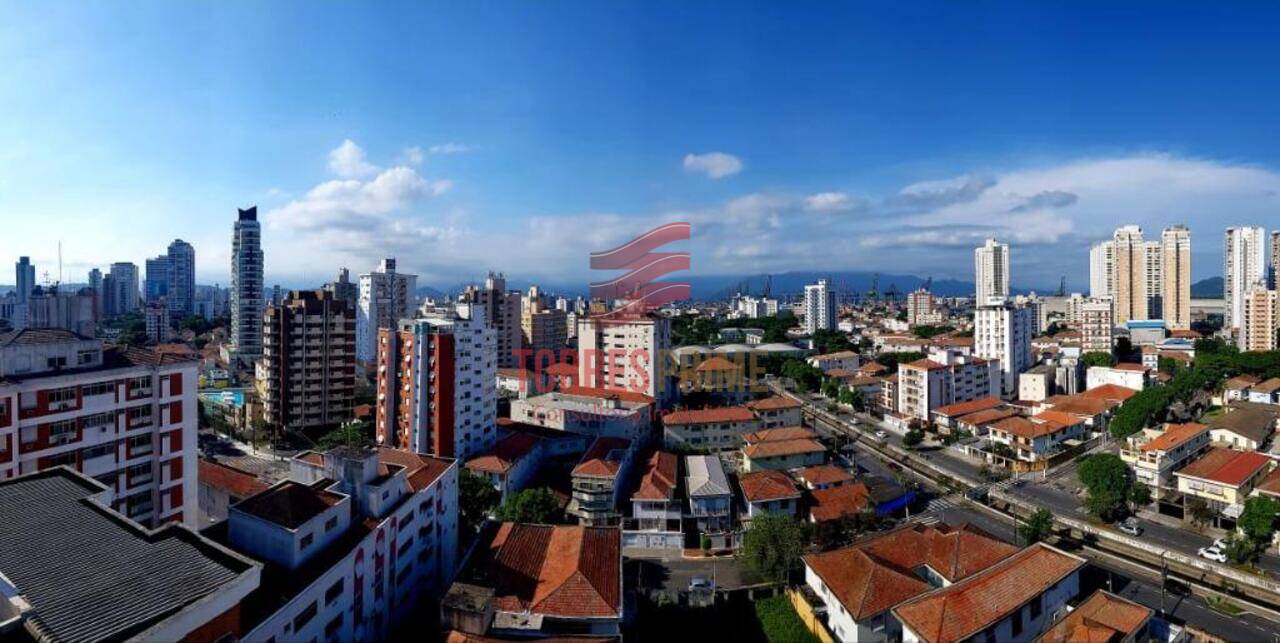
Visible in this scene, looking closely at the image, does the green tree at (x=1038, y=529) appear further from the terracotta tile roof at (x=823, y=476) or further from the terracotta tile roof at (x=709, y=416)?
the terracotta tile roof at (x=709, y=416)

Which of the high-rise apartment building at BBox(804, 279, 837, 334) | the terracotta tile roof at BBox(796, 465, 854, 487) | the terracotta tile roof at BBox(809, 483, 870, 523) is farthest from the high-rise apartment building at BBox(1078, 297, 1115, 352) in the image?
the high-rise apartment building at BBox(804, 279, 837, 334)

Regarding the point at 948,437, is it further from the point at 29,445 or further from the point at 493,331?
the point at 29,445

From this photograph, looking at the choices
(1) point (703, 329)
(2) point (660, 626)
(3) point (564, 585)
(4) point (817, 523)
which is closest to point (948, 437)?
(4) point (817, 523)

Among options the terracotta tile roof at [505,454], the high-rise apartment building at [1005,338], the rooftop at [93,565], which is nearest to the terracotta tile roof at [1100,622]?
the rooftop at [93,565]

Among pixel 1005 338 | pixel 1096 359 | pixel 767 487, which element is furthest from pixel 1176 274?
pixel 767 487

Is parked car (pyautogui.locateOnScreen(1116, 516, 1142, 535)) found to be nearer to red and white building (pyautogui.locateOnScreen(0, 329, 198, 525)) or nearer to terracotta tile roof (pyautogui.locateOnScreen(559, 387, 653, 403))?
terracotta tile roof (pyautogui.locateOnScreen(559, 387, 653, 403))

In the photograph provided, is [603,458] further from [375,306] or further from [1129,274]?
[1129,274]
